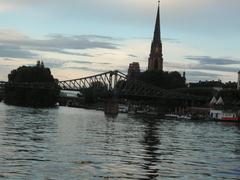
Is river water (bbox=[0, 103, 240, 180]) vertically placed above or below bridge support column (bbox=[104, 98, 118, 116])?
below

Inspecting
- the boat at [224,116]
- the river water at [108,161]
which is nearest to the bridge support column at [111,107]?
the boat at [224,116]

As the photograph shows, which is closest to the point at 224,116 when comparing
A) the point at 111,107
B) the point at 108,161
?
the point at 111,107

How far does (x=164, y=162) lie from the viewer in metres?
38.2

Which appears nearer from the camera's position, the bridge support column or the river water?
the river water

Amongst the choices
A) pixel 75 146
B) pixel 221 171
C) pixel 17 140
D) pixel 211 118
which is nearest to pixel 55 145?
pixel 75 146

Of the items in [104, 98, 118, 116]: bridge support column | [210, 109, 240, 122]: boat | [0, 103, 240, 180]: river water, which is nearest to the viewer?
[0, 103, 240, 180]: river water

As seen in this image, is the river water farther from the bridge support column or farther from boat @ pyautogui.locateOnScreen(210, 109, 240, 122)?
the bridge support column

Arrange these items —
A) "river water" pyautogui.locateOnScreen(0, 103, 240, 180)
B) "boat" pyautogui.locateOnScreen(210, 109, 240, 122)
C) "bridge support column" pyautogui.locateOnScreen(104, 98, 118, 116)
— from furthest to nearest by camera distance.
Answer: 1. "bridge support column" pyautogui.locateOnScreen(104, 98, 118, 116)
2. "boat" pyautogui.locateOnScreen(210, 109, 240, 122)
3. "river water" pyautogui.locateOnScreen(0, 103, 240, 180)

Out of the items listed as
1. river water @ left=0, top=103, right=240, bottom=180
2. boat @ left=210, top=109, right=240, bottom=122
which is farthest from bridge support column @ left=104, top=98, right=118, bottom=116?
river water @ left=0, top=103, right=240, bottom=180

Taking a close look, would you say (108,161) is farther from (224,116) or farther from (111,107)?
(111,107)

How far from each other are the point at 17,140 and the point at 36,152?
31.5 feet

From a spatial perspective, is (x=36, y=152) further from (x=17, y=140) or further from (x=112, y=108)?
(x=112, y=108)

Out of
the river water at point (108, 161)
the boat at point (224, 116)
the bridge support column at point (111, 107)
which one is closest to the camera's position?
the river water at point (108, 161)

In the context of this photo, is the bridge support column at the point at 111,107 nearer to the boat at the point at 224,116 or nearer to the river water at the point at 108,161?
the boat at the point at 224,116
